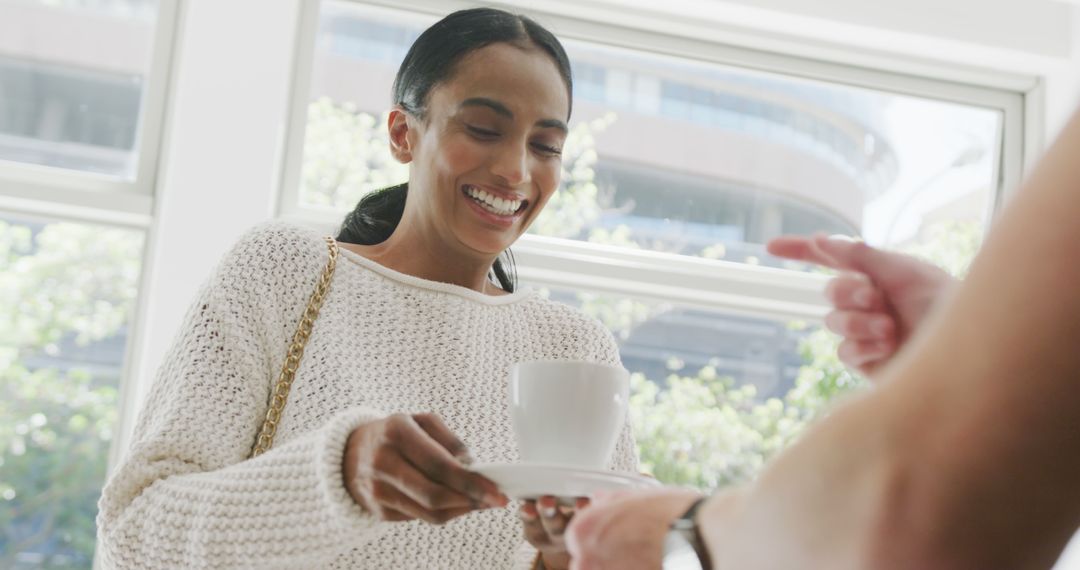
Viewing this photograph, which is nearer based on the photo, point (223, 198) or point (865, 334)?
point (865, 334)

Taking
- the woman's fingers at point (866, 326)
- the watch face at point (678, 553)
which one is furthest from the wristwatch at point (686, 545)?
the woman's fingers at point (866, 326)

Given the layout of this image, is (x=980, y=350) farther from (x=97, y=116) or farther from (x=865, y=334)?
(x=97, y=116)

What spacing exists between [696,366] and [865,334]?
7.88 feet

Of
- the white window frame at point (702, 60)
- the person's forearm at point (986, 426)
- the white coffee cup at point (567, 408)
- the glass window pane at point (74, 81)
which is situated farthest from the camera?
the white window frame at point (702, 60)

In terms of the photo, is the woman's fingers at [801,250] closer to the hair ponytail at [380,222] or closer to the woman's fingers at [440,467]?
the woman's fingers at [440,467]

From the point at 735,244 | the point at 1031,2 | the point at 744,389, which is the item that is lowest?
the point at 744,389

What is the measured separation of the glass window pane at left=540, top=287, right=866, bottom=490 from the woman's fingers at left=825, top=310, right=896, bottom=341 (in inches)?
90.0

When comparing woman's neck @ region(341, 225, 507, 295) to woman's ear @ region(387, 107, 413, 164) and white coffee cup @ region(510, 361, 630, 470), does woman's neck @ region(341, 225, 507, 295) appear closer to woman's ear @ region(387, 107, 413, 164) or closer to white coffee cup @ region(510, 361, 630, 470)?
woman's ear @ region(387, 107, 413, 164)

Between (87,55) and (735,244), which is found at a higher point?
(87,55)

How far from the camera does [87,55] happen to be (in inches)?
115

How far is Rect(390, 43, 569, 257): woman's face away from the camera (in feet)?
5.19

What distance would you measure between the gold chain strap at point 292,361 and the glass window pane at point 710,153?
154cm

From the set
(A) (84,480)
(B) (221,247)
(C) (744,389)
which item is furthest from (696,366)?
(A) (84,480)

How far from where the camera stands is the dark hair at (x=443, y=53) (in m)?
1.66
